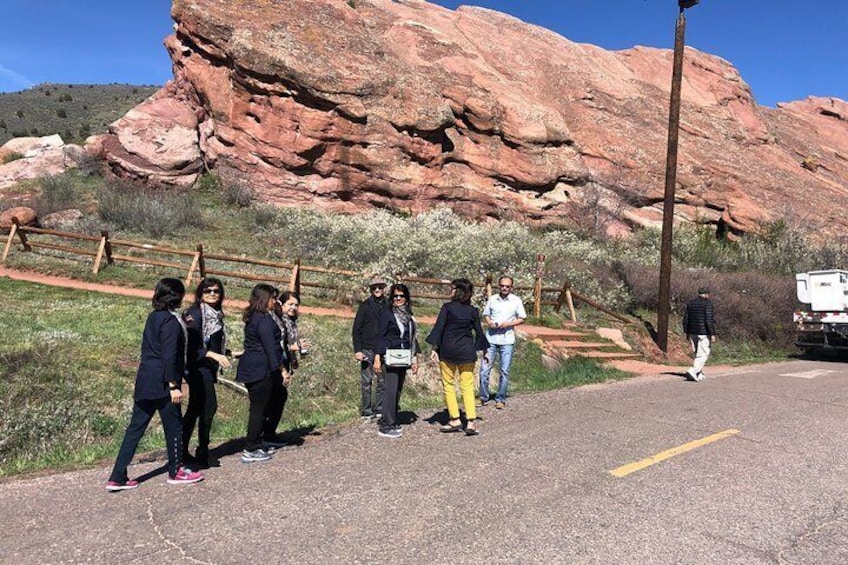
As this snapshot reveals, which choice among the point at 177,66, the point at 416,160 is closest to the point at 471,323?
the point at 416,160

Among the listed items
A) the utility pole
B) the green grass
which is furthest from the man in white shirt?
the utility pole

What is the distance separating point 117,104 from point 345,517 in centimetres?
7076

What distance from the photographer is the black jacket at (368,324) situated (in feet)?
23.6

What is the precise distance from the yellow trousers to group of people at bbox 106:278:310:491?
1.69 meters

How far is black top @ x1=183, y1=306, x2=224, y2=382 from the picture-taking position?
5.05 meters

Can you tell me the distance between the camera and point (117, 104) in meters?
63.4

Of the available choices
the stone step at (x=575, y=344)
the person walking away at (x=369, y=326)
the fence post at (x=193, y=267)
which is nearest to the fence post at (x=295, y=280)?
the fence post at (x=193, y=267)

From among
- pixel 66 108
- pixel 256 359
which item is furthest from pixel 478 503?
pixel 66 108

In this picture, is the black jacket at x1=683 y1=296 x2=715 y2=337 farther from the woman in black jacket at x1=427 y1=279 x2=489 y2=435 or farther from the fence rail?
the woman in black jacket at x1=427 y1=279 x2=489 y2=435

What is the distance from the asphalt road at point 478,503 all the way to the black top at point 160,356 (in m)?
0.82

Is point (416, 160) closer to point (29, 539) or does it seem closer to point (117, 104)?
point (29, 539)

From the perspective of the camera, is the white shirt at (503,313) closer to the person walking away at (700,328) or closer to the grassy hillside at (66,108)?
the person walking away at (700,328)

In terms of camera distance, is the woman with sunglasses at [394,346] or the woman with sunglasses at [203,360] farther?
the woman with sunglasses at [394,346]

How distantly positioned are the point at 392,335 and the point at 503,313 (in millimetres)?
2582
